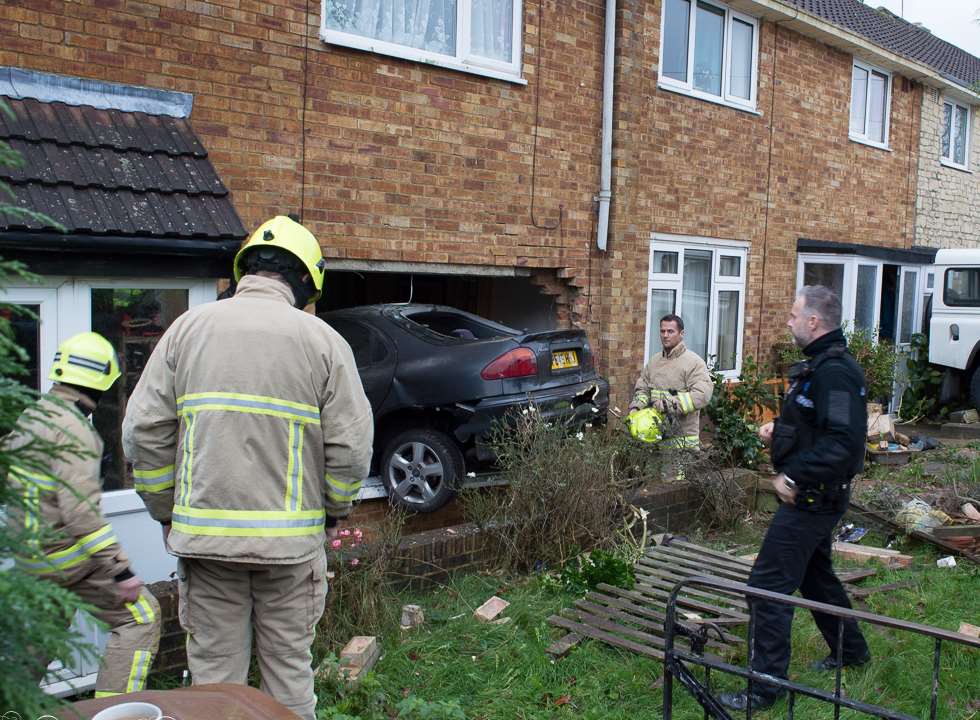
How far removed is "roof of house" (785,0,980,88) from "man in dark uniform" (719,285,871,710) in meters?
9.24

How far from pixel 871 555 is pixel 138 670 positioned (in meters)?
5.06

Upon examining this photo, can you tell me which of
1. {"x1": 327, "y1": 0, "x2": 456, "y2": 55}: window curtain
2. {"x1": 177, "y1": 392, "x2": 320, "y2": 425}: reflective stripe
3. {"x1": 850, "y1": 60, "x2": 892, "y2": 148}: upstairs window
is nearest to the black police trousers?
{"x1": 177, "y1": 392, "x2": 320, "y2": 425}: reflective stripe

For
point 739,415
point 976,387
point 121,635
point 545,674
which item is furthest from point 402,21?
point 976,387

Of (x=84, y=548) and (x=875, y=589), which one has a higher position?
(x=84, y=548)

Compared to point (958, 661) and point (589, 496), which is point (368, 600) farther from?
point (958, 661)

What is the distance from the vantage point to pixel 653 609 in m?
5.20

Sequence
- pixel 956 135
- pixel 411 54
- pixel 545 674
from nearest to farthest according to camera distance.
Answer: pixel 545 674, pixel 411 54, pixel 956 135

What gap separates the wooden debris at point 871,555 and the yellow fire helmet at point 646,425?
5.10ft

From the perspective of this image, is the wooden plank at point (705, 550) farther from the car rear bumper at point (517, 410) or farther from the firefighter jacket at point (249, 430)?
the firefighter jacket at point (249, 430)

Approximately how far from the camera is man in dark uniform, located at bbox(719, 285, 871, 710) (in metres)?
4.24

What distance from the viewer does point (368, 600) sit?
4719 millimetres

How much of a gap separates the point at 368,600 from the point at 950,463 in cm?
749

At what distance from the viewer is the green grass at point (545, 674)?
4195 mm

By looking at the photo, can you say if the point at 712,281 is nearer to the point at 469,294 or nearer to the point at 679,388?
the point at 469,294
